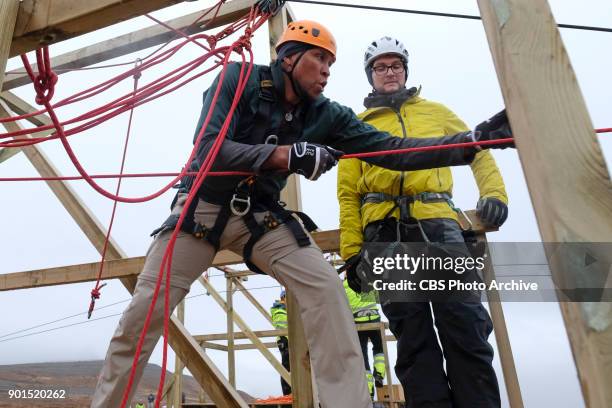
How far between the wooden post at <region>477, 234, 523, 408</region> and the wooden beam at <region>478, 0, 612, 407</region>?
4.89ft

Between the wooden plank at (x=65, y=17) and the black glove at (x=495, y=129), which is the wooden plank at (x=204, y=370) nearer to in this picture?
the wooden plank at (x=65, y=17)

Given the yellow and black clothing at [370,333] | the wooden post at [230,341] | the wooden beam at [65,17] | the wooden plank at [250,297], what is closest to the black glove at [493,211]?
the wooden beam at [65,17]

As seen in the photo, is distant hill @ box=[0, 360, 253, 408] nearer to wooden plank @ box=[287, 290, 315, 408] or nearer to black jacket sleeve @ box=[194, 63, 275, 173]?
wooden plank @ box=[287, 290, 315, 408]

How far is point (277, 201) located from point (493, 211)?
101 cm

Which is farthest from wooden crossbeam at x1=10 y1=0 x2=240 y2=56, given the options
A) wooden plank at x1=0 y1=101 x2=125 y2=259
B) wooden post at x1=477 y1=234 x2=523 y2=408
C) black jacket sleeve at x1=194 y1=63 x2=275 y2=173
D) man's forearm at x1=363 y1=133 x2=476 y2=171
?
wooden plank at x1=0 y1=101 x2=125 y2=259

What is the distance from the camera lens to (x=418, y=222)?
227 centimetres

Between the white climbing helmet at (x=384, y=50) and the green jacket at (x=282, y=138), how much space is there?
547 mm

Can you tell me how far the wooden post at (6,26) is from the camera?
151cm

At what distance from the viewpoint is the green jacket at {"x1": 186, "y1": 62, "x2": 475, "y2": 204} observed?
1927 mm

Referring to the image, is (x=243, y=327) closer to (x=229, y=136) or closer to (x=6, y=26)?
(x=229, y=136)

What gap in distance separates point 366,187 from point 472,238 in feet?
1.88

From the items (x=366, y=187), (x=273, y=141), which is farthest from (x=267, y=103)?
(x=366, y=187)

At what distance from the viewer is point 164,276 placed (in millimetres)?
2016

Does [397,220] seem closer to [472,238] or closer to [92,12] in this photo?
[472,238]
